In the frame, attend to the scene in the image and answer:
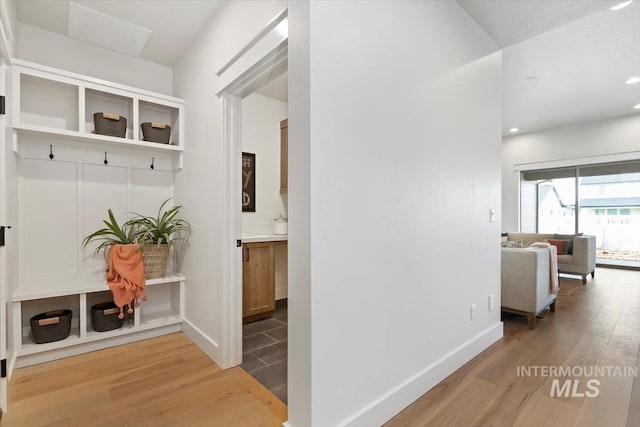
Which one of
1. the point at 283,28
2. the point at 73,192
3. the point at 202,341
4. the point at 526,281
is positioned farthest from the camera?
the point at 526,281

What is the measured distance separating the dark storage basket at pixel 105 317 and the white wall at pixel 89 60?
6.68 ft

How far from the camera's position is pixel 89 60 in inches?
107

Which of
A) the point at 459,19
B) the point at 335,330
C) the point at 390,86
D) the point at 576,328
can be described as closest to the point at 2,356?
the point at 335,330

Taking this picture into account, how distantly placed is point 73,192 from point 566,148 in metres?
8.15

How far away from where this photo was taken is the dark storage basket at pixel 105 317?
2.52 meters

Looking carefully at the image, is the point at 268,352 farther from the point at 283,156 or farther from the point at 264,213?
the point at 283,156

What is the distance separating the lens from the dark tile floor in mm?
2043

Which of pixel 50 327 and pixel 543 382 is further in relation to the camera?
pixel 50 327

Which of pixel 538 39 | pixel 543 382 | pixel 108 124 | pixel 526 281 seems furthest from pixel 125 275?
pixel 538 39

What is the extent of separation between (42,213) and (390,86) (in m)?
2.84

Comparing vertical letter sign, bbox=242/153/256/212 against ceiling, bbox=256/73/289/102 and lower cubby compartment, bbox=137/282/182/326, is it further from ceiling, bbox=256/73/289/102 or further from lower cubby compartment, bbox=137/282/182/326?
lower cubby compartment, bbox=137/282/182/326

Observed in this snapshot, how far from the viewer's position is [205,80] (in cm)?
249

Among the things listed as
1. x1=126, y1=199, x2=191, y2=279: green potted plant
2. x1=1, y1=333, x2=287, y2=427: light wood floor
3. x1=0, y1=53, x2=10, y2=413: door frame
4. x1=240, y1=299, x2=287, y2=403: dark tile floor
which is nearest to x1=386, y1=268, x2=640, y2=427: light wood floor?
x1=240, y1=299, x2=287, y2=403: dark tile floor

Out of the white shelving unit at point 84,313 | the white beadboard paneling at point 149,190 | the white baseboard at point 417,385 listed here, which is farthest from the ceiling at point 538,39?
the white baseboard at point 417,385
